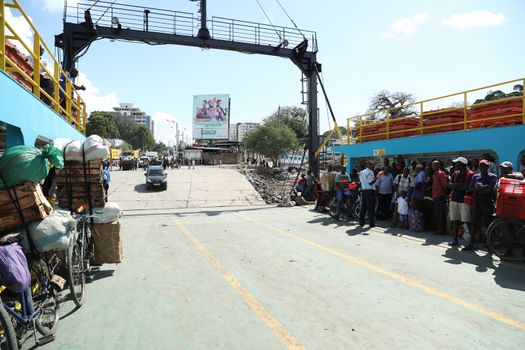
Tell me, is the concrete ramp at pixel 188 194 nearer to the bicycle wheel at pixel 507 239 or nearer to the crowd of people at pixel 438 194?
the crowd of people at pixel 438 194

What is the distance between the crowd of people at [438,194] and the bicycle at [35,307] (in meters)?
7.42

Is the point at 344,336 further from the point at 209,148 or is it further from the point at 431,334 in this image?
the point at 209,148

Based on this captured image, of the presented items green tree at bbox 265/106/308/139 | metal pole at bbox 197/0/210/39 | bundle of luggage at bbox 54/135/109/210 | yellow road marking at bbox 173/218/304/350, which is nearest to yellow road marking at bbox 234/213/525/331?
yellow road marking at bbox 173/218/304/350

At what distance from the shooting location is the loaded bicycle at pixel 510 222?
653cm

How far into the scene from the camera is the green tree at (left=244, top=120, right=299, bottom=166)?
5225 centimetres

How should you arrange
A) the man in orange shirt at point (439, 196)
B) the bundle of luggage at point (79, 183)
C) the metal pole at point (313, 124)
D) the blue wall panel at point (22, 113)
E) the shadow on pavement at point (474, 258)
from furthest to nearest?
the metal pole at point (313, 124) < the man in orange shirt at point (439, 196) < the bundle of luggage at point (79, 183) < the shadow on pavement at point (474, 258) < the blue wall panel at point (22, 113)

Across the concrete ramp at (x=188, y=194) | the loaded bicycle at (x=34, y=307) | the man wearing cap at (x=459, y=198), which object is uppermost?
the man wearing cap at (x=459, y=198)

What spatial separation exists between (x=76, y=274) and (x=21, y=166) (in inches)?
66.3

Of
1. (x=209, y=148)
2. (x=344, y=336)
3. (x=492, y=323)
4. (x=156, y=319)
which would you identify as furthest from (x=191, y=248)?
(x=209, y=148)

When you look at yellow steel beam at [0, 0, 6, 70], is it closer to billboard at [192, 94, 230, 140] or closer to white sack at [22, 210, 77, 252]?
white sack at [22, 210, 77, 252]

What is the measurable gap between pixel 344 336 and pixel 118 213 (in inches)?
165

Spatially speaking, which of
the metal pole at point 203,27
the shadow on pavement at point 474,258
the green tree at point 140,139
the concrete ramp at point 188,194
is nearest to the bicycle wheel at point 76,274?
the shadow on pavement at point 474,258

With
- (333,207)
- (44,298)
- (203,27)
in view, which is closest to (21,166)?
Result: (44,298)

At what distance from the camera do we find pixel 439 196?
30.4ft
